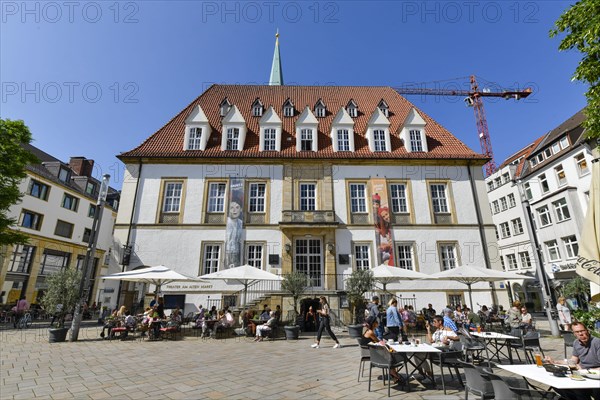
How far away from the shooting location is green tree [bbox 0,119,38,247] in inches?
703

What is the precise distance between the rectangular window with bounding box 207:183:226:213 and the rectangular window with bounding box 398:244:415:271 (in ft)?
38.7

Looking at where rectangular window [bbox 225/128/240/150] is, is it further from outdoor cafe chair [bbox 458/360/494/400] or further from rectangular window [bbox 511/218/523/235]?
rectangular window [bbox 511/218/523/235]

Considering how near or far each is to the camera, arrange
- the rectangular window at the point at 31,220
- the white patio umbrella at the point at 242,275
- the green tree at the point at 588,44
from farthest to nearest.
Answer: the rectangular window at the point at 31,220 < the white patio umbrella at the point at 242,275 < the green tree at the point at 588,44

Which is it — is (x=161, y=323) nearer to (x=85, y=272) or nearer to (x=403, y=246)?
(x=85, y=272)

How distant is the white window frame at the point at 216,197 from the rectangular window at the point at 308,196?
5.20 meters

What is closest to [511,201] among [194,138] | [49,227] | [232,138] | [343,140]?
[343,140]

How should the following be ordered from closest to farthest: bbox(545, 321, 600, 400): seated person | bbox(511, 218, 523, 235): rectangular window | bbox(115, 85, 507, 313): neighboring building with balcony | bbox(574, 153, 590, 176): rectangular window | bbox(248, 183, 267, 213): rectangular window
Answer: bbox(545, 321, 600, 400): seated person
bbox(115, 85, 507, 313): neighboring building with balcony
bbox(248, 183, 267, 213): rectangular window
bbox(574, 153, 590, 176): rectangular window
bbox(511, 218, 523, 235): rectangular window

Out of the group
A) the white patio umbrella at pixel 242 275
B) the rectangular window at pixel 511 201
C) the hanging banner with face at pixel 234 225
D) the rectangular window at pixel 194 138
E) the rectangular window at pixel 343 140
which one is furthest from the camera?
the rectangular window at pixel 511 201

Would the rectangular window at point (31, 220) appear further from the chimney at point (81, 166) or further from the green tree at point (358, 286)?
the green tree at point (358, 286)

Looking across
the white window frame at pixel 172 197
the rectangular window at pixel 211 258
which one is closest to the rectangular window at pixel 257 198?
the rectangular window at pixel 211 258

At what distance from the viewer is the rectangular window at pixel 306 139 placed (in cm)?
2156

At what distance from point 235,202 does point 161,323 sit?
8458mm

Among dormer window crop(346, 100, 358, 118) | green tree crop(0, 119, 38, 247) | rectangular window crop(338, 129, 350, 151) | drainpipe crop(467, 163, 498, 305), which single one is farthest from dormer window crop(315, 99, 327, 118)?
green tree crop(0, 119, 38, 247)

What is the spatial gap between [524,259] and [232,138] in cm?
3402
